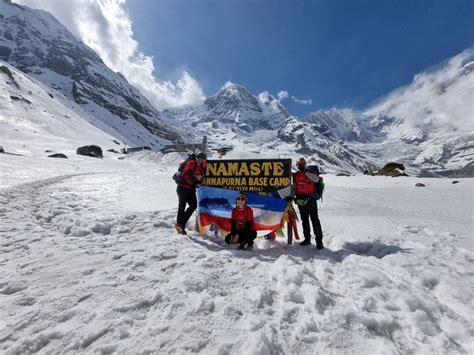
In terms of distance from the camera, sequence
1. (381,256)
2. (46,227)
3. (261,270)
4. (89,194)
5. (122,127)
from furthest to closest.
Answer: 1. (122,127)
2. (89,194)
3. (46,227)
4. (381,256)
5. (261,270)

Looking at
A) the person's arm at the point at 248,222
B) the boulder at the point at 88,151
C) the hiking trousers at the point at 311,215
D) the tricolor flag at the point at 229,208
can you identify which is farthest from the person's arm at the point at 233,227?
the boulder at the point at 88,151

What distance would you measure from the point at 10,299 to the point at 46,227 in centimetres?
389

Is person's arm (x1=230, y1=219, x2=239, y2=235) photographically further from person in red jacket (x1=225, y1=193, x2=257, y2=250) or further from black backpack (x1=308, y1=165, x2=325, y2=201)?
black backpack (x1=308, y1=165, x2=325, y2=201)

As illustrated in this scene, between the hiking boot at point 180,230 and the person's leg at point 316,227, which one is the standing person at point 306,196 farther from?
the hiking boot at point 180,230

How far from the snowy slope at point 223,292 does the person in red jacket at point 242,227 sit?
31 centimetres

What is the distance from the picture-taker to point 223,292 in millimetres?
3975

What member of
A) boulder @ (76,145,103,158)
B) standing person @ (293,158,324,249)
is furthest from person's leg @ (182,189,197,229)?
boulder @ (76,145,103,158)

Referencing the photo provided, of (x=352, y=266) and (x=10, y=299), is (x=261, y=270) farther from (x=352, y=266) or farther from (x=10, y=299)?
(x=10, y=299)

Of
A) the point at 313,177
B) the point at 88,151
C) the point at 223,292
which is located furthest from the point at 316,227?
the point at 88,151

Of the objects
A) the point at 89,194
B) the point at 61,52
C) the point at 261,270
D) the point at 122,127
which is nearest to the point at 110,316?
the point at 261,270

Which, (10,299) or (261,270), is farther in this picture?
(261,270)

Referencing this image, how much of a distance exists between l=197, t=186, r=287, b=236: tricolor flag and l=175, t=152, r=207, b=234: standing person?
1.23 ft

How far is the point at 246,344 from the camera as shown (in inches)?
115

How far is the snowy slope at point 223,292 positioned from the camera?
2975 mm
